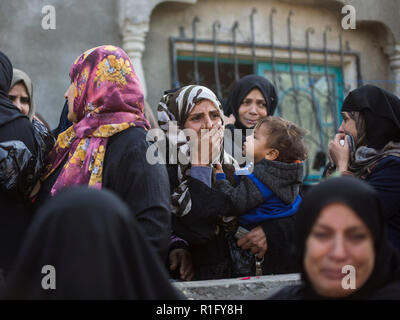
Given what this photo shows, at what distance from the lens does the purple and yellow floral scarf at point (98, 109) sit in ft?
8.69

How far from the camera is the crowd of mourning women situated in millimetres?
1560

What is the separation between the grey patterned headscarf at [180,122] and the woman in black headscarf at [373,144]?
68 centimetres

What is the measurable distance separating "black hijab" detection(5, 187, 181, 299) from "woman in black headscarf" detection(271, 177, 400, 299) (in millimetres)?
542

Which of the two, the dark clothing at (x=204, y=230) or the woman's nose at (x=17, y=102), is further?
the woman's nose at (x=17, y=102)

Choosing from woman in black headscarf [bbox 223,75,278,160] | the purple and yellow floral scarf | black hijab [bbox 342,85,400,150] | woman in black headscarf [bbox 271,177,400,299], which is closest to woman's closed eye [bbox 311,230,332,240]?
woman in black headscarf [bbox 271,177,400,299]

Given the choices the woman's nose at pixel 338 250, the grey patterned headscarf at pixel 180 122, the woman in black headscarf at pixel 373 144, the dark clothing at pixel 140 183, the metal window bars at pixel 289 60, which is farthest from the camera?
the metal window bars at pixel 289 60

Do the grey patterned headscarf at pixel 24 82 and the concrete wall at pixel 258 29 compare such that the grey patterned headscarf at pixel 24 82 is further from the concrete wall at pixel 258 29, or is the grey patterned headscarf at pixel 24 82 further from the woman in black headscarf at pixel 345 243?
the woman in black headscarf at pixel 345 243

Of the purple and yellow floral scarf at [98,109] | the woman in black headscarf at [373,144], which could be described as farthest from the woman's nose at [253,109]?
the purple and yellow floral scarf at [98,109]

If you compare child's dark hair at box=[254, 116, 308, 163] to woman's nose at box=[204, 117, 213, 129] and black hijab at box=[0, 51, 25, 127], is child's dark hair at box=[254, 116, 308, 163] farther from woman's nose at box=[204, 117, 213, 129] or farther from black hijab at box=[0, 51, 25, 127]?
black hijab at box=[0, 51, 25, 127]

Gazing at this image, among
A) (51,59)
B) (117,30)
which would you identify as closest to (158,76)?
(117,30)

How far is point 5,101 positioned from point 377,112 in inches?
78.0

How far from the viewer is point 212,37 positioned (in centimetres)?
579
